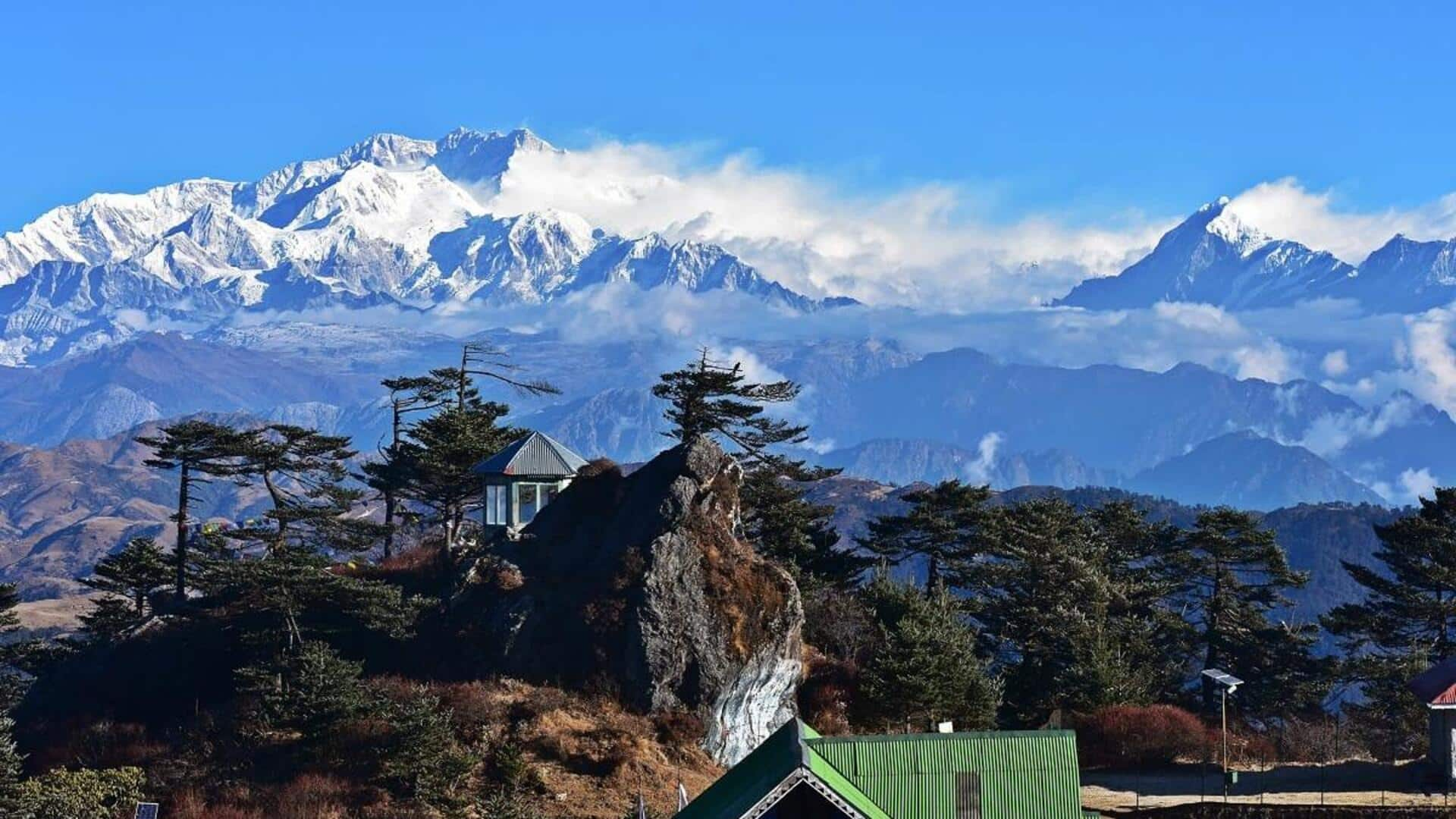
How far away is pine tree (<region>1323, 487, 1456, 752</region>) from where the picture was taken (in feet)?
239

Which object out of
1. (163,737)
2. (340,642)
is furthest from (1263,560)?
(163,737)

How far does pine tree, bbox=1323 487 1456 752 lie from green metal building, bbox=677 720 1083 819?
39.2 m

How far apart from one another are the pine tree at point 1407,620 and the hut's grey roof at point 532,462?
36.2 m

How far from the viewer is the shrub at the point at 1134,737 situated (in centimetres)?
6391

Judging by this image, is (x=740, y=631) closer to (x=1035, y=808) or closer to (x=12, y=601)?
(x=1035, y=808)

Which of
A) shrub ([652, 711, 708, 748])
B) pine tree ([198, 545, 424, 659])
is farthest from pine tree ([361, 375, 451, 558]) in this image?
shrub ([652, 711, 708, 748])

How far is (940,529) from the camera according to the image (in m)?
79.1

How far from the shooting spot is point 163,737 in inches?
2319

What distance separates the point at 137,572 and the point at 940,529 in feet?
126

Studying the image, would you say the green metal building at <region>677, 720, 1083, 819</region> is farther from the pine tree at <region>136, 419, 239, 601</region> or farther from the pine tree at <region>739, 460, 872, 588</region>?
the pine tree at <region>136, 419, 239, 601</region>

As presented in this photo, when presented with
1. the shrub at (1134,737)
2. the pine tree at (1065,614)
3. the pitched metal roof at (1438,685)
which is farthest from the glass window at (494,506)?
the pitched metal roof at (1438,685)

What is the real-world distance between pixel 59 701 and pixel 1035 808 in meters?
42.9

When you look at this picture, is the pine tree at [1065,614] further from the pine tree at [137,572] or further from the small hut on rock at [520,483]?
the pine tree at [137,572]

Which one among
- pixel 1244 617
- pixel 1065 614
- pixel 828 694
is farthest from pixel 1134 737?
pixel 1244 617
